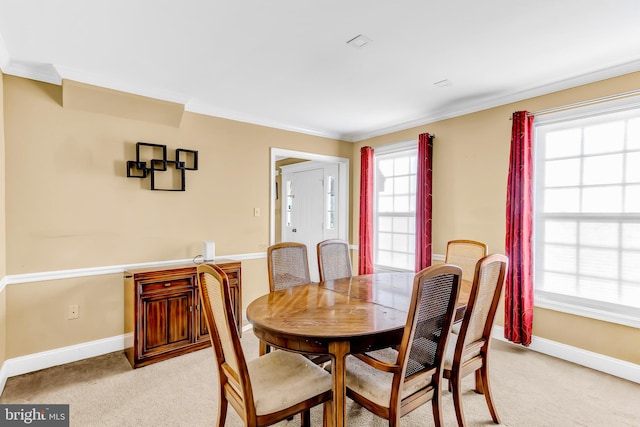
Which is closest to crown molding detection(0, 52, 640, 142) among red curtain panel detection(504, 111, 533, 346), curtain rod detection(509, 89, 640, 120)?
curtain rod detection(509, 89, 640, 120)

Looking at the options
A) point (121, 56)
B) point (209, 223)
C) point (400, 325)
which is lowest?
point (400, 325)

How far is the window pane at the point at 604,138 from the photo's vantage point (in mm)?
2648

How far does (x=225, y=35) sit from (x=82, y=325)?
275 centimetres

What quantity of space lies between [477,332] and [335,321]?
0.93 metres

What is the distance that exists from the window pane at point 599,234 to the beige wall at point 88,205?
11.5ft

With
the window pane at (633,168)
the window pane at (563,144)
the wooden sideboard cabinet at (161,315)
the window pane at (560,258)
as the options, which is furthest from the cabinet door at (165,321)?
the window pane at (633,168)

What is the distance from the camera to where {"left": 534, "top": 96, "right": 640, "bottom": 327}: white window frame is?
2.56 metres

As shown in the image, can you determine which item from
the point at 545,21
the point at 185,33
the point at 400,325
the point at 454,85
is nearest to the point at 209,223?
the point at 185,33

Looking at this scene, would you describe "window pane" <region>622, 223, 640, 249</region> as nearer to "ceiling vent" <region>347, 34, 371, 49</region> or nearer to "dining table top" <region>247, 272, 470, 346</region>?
"dining table top" <region>247, 272, 470, 346</region>

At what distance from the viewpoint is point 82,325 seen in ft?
9.53

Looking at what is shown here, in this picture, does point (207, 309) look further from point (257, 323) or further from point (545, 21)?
point (545, 21)

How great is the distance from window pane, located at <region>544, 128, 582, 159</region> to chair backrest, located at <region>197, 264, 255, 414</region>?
315cm

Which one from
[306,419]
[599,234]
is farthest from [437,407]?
[599,234]

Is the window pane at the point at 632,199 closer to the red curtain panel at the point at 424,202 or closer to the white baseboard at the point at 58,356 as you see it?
the red curtain panel at the point at 424,202
